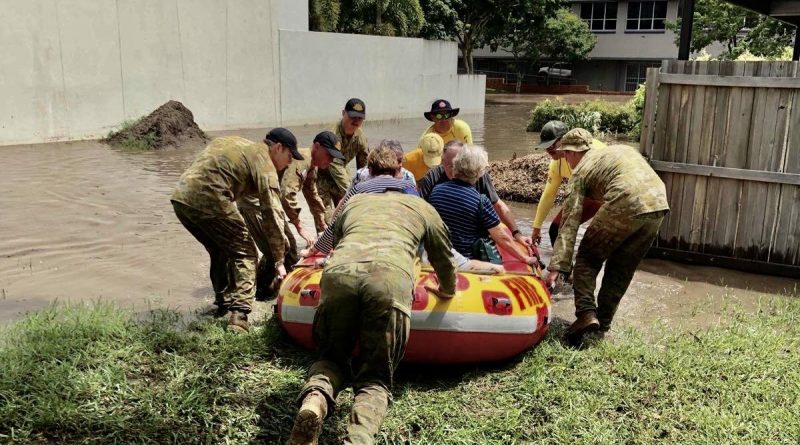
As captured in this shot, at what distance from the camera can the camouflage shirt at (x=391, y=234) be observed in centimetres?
372

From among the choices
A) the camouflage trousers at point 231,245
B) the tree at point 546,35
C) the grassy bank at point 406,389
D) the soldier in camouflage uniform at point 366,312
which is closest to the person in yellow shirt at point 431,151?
the camouflage trousers at point 231,245

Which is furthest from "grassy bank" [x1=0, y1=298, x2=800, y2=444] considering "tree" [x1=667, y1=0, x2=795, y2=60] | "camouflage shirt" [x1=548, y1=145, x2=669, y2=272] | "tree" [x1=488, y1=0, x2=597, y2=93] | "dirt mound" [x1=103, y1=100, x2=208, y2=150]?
"tree" [x1=488, y1=0, x2=597, y2=93]

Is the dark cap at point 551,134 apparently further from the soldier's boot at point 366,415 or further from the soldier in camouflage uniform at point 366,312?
the soldier's boot at point 366,415

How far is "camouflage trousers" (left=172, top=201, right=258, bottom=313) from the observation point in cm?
530

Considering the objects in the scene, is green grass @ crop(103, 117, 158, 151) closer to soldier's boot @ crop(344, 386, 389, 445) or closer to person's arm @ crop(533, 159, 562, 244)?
person's arm @ crop(533, 159, 562, 244)

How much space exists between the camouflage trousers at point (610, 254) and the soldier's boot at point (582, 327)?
72 mm

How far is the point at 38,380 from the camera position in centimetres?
401

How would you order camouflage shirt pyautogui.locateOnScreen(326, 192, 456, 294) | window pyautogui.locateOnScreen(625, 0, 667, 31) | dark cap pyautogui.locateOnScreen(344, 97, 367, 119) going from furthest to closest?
window pyautogui.locateOnScreen(625, 0, 667, 31) → dark cap pyautogui.locateOnScreen(344, 97, 367, 119) → camouflage shirt pyautogui.locateOnScreen(326, 192, 456, 294)

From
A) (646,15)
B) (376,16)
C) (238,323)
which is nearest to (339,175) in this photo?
(238,323)

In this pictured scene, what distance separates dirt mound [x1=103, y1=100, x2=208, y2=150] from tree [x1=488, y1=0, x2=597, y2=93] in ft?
84.0

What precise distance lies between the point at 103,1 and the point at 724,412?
17102mm

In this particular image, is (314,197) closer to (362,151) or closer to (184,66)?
(362,151)

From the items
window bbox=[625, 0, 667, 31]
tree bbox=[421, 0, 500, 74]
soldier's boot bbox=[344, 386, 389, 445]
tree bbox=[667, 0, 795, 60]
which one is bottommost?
soldier's boot bbox=[344, 386, 389, 445]

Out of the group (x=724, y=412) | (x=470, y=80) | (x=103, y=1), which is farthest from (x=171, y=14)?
(x=724, y=412)
